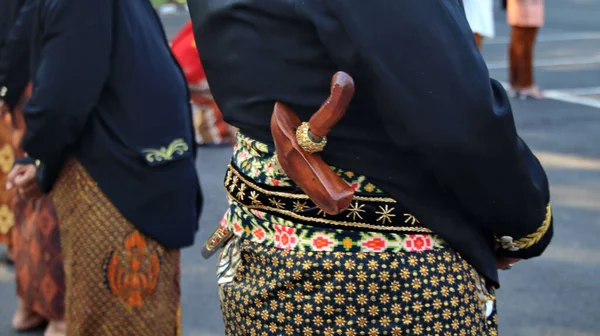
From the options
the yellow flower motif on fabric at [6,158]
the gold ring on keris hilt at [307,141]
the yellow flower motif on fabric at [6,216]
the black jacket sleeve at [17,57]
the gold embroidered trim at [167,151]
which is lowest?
the yellow flower motif on fabric at [6,216]

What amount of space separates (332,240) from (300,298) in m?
0.12

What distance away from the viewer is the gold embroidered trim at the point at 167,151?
2869 mm

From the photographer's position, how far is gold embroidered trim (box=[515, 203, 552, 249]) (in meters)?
1.67

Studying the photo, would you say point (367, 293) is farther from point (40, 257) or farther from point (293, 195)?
point (40, 257)

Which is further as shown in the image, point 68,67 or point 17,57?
point 17,57

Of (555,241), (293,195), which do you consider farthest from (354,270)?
(555,241)

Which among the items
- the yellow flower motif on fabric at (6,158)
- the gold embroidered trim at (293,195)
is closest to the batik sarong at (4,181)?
the yellow flower motif on fabric at (6,158)

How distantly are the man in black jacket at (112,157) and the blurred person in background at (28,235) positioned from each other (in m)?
0.24

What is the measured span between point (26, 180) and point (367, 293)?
180 cm

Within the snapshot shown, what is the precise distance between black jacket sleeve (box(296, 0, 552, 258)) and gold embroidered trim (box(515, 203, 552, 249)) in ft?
0.53

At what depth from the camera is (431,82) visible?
4.81ft

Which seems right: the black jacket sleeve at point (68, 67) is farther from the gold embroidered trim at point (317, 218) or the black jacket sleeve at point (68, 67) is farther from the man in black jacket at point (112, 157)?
the gold embroidered trim at point (317, 218)

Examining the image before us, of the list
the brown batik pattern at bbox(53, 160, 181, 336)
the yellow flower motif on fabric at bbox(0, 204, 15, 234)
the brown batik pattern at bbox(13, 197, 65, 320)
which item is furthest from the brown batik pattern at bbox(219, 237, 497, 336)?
the yellow flower motif on fabric at bbox(0, 204, 15, 234)

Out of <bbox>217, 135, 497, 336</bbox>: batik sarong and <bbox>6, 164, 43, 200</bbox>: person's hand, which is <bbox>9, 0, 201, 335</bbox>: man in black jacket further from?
<bbox>217, 135, 497, 336</bbox>: batik sarong
